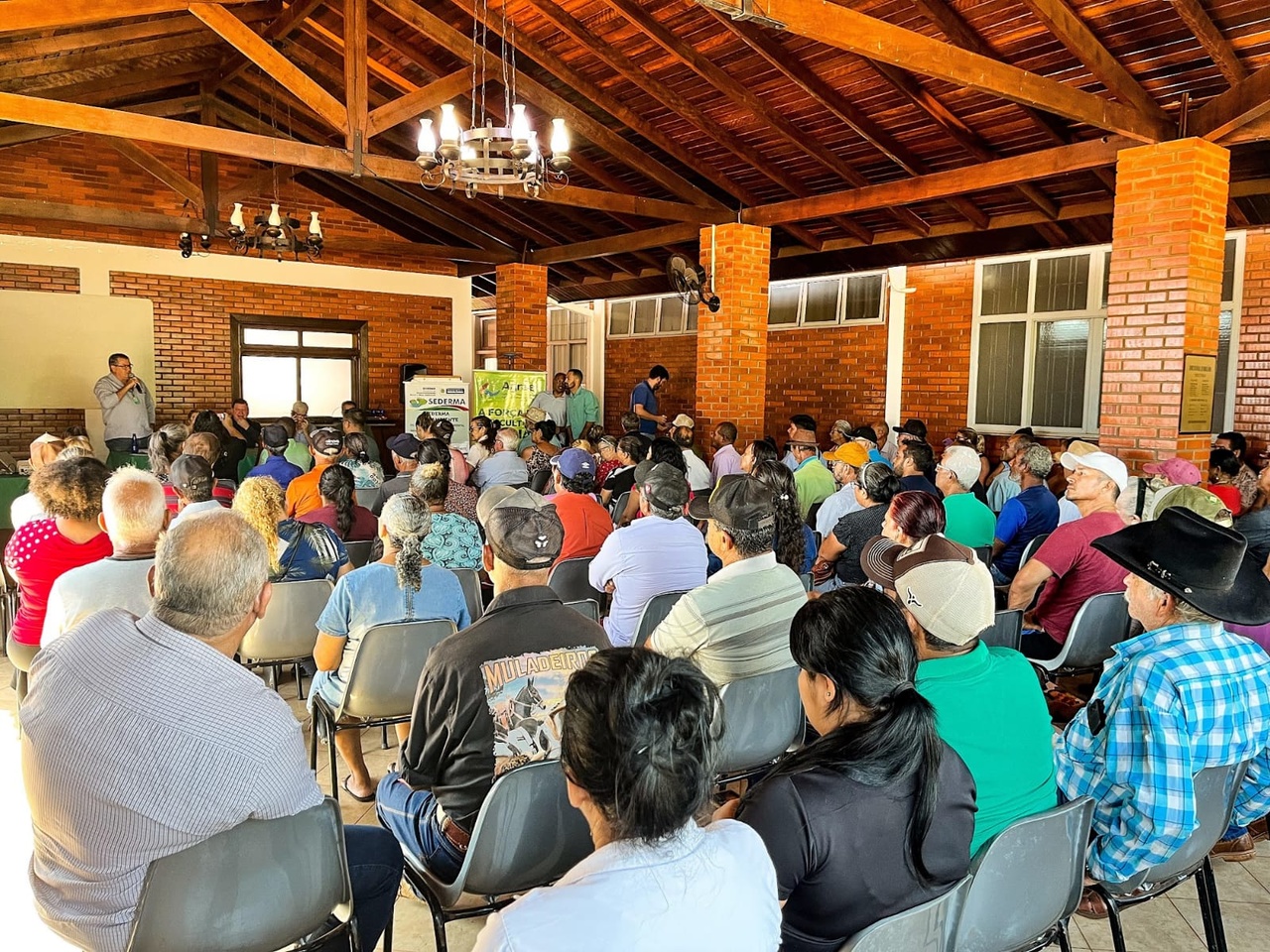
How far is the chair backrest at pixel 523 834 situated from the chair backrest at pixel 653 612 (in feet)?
4.39

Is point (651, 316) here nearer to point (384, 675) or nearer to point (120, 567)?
point (384, 675)

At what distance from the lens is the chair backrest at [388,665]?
9.30 ft

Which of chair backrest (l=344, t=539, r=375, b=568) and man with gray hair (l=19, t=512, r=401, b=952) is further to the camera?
chair backrest (l=344, t=539, r=375, b=568)

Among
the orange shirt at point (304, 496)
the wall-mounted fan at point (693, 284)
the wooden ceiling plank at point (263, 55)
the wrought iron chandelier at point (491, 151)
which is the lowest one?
the orange shirt at point (304, 496)

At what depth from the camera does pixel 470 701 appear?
1.98m

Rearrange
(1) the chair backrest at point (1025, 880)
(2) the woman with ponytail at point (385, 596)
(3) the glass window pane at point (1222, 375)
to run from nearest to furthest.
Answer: (1) the chair backrest at point (1025, 880), (2) the woman with ponytail at point (385, 596), (3) the glass window pane at point (1222, 375)

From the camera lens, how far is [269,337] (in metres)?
11.5

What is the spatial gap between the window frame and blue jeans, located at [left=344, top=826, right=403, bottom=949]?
1039cm

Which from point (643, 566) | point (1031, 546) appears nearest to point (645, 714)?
point (643, 566)

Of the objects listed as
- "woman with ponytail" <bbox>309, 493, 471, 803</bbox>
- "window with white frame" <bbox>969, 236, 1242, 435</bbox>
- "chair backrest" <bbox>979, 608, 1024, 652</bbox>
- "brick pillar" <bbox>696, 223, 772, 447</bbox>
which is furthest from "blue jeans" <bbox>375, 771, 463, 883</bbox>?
"window with white frame" <bbox>969, 236, 1242, 435</bbox>

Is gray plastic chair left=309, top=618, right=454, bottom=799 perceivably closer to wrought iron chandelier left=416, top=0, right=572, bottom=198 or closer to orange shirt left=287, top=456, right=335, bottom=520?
orange shirt left=287, top=456, right=335, bottom=520

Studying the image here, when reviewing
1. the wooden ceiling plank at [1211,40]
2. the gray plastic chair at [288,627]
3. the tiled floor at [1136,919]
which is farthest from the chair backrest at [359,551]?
the wooden ceiling plank at [1211,40]

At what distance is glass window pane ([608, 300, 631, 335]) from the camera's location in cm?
1377

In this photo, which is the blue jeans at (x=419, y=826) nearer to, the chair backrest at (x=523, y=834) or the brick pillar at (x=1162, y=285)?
the chair backrest at (x=523, y=834)
